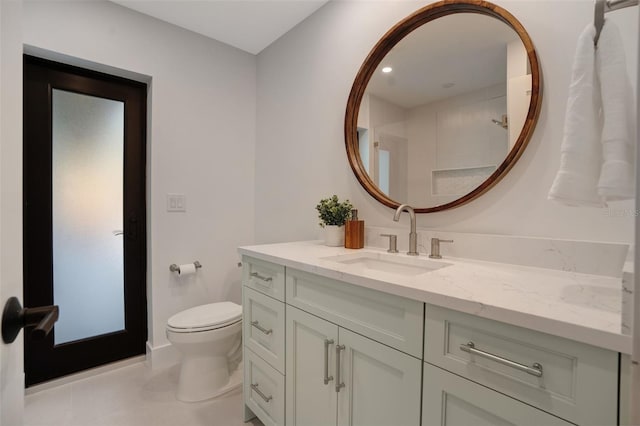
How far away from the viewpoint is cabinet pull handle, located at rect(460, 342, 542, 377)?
2.01 ft

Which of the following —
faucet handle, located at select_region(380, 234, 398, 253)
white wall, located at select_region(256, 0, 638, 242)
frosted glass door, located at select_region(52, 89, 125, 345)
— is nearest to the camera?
white wall, located at select_region(256, 0, 638, 242)

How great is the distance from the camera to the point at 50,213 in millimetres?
1820

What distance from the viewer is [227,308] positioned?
6.36ft

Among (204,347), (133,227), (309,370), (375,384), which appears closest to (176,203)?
(133,227)

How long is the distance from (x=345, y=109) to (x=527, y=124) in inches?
37.9

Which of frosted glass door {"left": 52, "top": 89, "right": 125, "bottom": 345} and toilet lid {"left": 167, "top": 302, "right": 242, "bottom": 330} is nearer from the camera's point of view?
toilet lid {"left": 167, "top": 302, "right": 242, "bottom": 330}

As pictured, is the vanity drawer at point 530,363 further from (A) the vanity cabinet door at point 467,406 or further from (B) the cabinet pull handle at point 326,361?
(B) the cabinet pull handle at point 326,361

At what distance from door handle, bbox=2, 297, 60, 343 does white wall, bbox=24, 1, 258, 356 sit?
5.34 ft

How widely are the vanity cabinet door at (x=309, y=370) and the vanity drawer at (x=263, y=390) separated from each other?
0.22 feet

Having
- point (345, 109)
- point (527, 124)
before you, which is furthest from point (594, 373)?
point (345, 109)

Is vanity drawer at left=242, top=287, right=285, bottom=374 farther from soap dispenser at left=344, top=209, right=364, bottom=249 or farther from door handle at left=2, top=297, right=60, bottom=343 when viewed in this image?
door handle at left=2, top=297, right=60, bottom=343

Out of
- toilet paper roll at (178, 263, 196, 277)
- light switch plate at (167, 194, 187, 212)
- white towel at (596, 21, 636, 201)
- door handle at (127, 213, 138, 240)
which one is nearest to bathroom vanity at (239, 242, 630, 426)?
white towel at (596, 21, 636, 201)

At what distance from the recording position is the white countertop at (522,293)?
562 mm

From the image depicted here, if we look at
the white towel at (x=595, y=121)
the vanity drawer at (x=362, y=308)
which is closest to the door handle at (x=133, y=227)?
the vanity drawer at (x=362, y=308)
